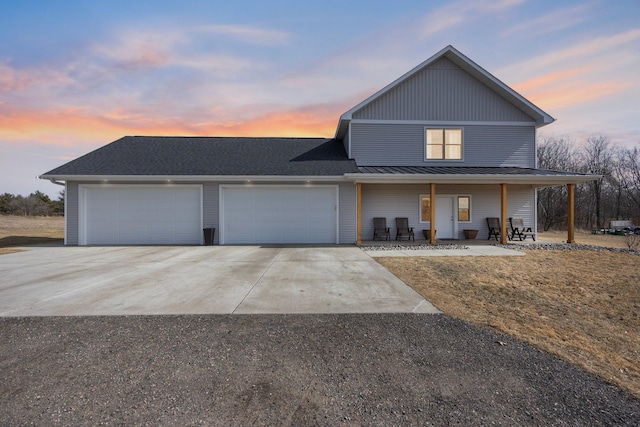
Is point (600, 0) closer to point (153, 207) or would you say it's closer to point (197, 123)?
point (153, 207)

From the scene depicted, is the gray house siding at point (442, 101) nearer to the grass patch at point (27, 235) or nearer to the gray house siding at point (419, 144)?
the gray house siding at point (419, 144)

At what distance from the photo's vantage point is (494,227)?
42.9 ft

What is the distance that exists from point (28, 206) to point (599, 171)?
7489 centimetres

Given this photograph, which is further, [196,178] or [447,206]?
[447,206]

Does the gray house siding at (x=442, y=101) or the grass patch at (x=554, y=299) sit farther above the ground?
the gray house siding at (x=442, y=101)

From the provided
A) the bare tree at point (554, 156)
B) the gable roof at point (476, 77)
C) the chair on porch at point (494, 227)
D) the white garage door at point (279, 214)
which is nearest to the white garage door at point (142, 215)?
the white garage door at point (279, 214)

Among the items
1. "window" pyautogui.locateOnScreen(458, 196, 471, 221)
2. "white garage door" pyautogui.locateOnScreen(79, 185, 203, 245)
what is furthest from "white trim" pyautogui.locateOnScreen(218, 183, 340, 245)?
"window" pyautogui.locateOnScreen(458, 196, 471, 221)

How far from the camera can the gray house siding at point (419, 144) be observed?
13227 millimetres

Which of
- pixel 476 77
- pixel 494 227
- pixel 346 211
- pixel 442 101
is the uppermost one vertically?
pixel 476 77

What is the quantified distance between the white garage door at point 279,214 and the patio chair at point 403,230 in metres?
3.02

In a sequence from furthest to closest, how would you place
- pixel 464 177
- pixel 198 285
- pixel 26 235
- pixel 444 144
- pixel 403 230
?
pixel 26 235
pixel 444 144
pixel 403 230
pixel 464 177
pixel 198 285

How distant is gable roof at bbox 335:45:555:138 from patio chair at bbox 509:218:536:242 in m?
4.95

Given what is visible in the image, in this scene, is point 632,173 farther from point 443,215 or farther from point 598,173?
point 443,215

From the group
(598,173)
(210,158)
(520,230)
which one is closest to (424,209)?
(520,230)
